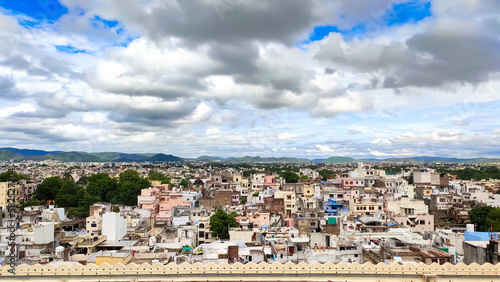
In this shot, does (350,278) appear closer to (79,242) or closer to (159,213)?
(79,242)

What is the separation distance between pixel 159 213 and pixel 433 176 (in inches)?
2034

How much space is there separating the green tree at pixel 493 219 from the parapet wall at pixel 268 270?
28.0 meters

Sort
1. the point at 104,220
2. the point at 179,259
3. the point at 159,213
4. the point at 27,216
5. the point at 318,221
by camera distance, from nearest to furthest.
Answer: the point at 179,259, the point at 104,220, the point at 318,221, the point at 27,216, the point at 159,213

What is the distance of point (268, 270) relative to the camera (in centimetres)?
1281

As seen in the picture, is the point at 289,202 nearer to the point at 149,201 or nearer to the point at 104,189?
the point at 149,201

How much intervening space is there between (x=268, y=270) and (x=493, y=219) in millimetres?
34928

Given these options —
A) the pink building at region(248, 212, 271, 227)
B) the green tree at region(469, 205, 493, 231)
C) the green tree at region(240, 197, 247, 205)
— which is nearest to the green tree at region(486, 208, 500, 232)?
the green tree at region(469, 205, 493, 231)

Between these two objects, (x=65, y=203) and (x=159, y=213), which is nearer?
(x=159, y=213)

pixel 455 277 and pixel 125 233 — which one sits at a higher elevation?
pixel 455 277

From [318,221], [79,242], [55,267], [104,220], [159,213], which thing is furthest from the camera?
[159,213]

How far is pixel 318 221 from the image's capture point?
34969 mm

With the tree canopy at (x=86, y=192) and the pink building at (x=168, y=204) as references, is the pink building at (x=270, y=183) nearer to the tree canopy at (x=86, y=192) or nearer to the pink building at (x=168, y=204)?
the pink building at (x=168, y=204)

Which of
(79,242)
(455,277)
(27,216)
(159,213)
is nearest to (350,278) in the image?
(455,277)

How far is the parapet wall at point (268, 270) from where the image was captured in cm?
1277
